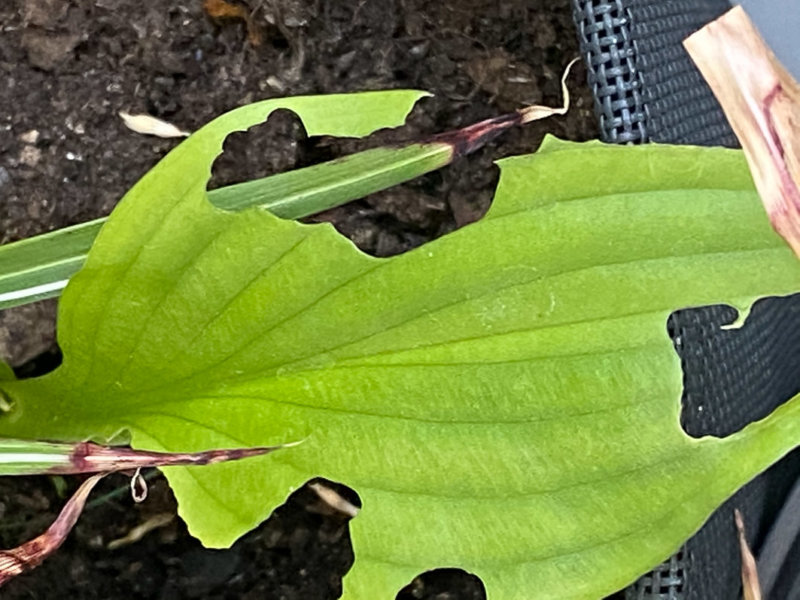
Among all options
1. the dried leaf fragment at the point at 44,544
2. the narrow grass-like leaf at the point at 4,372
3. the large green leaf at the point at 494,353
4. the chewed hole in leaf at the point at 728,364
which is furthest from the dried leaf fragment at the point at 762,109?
the narrow grass-like leaf at the point at 4,372

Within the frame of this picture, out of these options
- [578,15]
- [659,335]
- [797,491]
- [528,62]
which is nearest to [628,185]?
[659,335]

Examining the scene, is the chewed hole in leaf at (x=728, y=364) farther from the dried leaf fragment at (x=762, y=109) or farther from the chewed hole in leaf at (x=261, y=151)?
the chewed hole in leaf at (x=261, y=151)

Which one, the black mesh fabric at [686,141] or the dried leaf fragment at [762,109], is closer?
the dried leaf fragment at [762,109]

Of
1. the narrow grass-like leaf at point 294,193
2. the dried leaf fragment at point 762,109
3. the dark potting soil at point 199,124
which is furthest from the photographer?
the dark potting soil at point 199,124

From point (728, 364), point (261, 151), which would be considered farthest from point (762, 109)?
point (261, 151)

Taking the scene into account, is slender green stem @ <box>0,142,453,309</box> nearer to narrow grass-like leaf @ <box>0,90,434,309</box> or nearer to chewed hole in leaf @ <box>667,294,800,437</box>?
narrow grass-like leaf @ <box>0,90,434,309</box>

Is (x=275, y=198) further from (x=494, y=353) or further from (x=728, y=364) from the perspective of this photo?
(x=728, y=364)

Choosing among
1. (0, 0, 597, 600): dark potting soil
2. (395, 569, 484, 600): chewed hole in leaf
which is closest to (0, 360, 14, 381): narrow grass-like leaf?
(0, 0, 597, 600): dark potting soil
